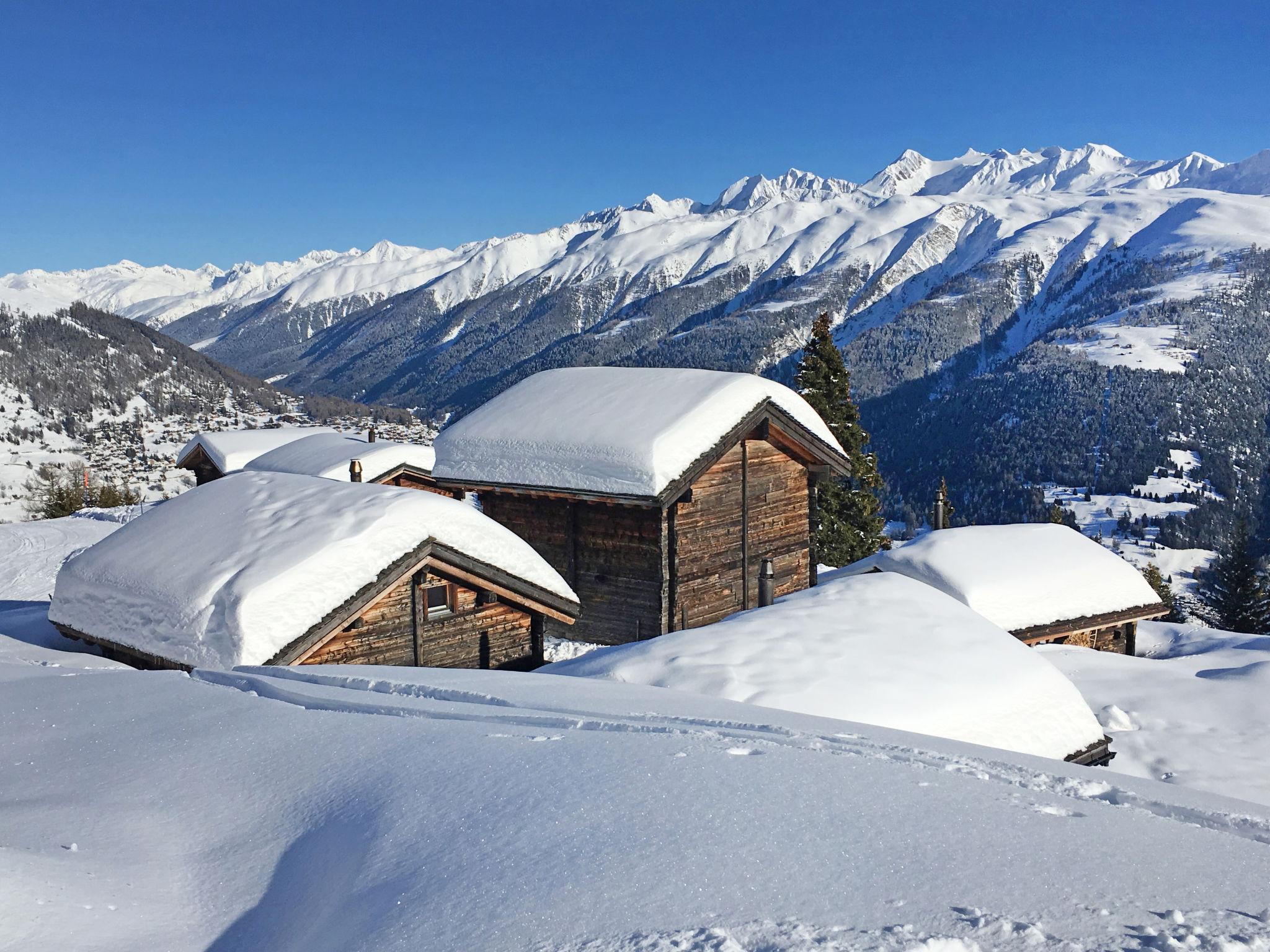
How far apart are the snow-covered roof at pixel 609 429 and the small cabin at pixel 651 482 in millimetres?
31

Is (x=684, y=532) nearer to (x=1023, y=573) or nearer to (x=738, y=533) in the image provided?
(x=738, y=533)

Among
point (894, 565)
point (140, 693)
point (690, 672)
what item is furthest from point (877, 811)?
point (894, 565)

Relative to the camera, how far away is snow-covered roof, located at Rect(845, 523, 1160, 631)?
1639 cm

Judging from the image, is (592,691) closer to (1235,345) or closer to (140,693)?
(140,693)

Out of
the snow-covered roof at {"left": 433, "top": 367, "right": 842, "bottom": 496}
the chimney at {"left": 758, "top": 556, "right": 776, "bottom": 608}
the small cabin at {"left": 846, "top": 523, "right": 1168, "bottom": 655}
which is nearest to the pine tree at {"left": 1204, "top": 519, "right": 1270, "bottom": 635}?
the small cabin at {"left": 846, "top": 523, "right": 1168, "bottom": 655}

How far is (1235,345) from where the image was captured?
189250 mm

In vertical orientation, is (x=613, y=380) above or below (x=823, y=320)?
below

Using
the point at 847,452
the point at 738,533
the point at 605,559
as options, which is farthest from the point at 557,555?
the point at 847,452

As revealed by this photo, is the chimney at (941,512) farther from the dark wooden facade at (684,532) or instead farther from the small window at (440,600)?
the small window at (440,600)

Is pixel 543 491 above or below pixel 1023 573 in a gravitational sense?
above

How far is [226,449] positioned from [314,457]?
18.5 ft

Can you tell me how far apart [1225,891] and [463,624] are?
31.9 ft

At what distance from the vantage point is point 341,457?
2588 cm

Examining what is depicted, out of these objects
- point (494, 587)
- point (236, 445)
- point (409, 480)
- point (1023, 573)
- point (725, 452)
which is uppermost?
point (236, 445)
